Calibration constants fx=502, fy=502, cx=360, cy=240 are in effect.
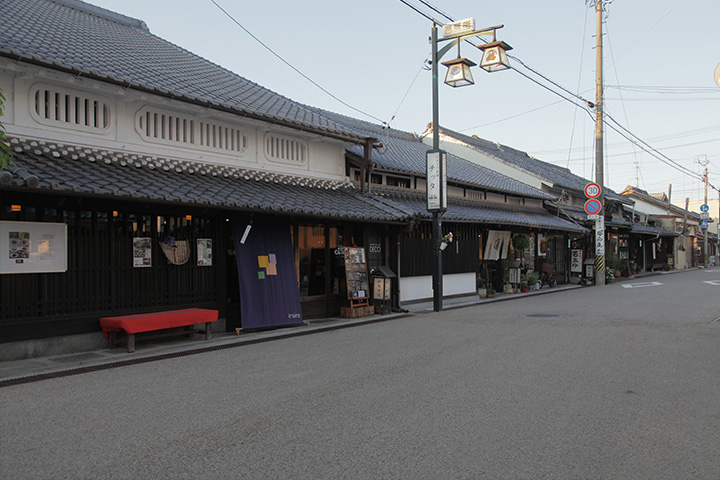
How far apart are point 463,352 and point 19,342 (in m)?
7.43

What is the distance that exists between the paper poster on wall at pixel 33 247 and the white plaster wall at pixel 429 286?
9.71m

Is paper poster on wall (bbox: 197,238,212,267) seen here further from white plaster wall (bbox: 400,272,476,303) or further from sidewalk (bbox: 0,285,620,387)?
white plaster wall (bbox: 400,272,476,303)

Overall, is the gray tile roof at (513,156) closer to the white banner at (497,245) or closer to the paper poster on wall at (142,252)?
the white banner at (497,245)

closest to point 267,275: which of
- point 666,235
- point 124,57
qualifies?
point 124,57

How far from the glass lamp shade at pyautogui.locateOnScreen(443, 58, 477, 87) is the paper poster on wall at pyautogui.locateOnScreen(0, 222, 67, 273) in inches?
422

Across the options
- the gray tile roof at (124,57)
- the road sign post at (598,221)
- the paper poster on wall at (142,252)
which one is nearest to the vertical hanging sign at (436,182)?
the gray tile roof at (124,57)

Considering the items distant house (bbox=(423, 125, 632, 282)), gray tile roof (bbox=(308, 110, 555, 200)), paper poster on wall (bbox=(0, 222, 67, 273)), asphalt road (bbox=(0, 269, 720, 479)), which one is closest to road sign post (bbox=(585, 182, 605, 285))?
distant house (bbox=(423, 125, 632, 282))

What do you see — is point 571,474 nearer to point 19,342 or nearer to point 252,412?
point 252,412

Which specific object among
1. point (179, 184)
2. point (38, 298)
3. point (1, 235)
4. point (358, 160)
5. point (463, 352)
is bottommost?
point (463, 352)

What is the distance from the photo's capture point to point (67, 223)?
8.87 meters

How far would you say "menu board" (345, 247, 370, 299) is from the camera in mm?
13750

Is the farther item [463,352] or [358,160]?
[358,160]

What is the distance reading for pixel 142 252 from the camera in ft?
32.4

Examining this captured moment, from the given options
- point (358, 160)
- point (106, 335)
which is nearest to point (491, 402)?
point (106, 335)
